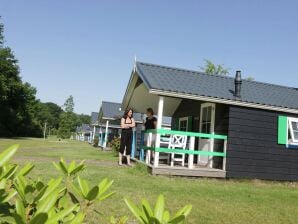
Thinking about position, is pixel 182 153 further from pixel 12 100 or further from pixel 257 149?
pixel 12 100

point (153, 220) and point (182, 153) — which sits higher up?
point (182, 153)

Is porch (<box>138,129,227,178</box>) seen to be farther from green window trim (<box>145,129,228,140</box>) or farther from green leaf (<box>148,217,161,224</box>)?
green leaf (<box>148,217,161,224</box>)

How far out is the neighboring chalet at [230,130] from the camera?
11.0 metres

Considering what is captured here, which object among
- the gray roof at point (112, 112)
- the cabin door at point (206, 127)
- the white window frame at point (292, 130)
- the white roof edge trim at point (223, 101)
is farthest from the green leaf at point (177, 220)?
the gray roof at point (112, 112)

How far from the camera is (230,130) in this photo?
11.5 metres

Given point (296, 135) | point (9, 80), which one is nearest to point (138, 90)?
point (296, 135)

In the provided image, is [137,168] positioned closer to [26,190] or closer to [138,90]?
[138,90]

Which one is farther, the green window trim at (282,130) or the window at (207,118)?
the window at (207,118)

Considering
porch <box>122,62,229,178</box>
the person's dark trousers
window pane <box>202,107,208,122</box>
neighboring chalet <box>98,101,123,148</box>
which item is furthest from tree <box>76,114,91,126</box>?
the person's dark trousers

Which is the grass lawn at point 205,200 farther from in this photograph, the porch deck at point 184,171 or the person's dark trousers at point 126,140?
the person's dark trousers at point 126,140

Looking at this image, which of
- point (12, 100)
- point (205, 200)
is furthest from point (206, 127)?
point (12, 100)

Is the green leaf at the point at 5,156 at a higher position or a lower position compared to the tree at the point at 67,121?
lower

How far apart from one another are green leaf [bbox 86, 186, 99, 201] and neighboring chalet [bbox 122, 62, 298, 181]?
9.39 meters

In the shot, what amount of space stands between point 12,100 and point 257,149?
1826 inches
